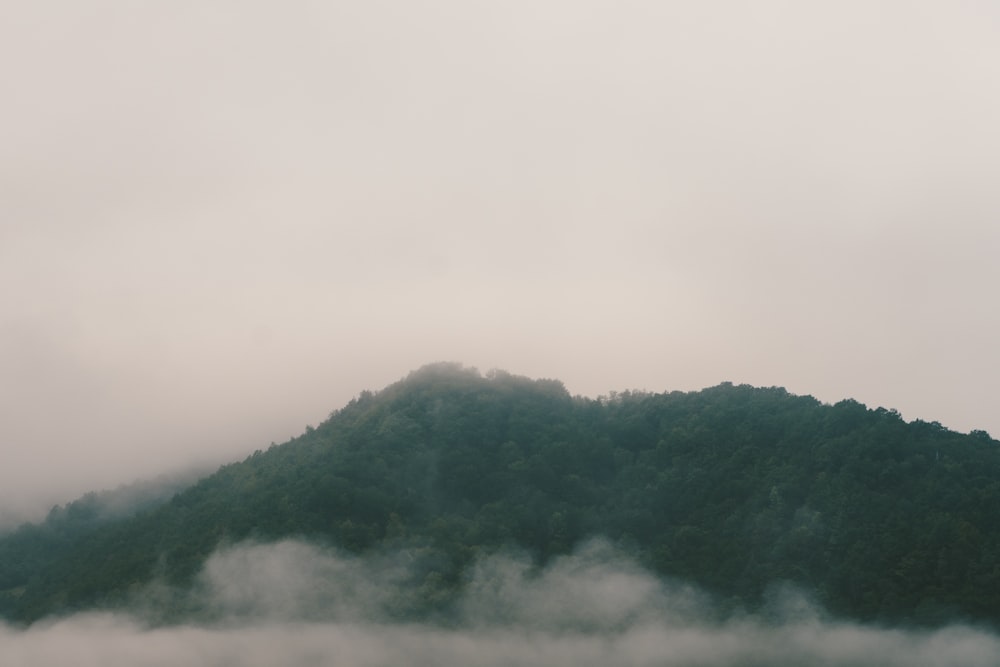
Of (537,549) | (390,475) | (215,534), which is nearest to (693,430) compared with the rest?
(537,549)

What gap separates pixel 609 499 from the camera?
126 metres

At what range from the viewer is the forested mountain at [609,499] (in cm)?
10412

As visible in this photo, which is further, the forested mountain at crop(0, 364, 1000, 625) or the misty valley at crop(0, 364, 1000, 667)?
the forested mountain at crop(0, 364, 1000, 625)

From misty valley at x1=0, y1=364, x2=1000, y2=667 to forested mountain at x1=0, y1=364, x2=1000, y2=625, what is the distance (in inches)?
10.2

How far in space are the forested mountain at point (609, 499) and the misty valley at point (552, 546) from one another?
259mm

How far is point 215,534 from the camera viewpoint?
12112cm

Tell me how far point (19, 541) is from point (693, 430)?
3273 inches

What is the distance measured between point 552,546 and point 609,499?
9.48 m

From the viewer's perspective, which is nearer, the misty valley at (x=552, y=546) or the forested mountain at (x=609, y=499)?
the misty valley at (x=552, y=546)

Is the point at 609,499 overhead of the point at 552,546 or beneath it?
overhead

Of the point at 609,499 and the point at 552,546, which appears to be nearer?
the point at 552,546

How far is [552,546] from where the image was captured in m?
120

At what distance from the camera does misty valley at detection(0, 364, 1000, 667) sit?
101 meters

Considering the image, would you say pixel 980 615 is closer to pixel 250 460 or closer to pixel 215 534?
pixel 215 534
